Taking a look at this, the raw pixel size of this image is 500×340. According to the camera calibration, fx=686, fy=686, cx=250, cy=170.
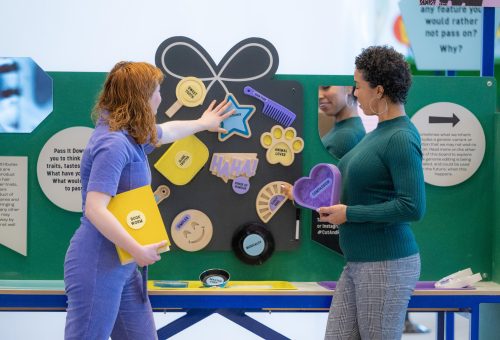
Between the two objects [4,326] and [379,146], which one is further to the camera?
[4,326]

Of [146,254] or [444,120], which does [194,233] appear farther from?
[444,120]

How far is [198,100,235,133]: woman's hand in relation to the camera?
2.80m

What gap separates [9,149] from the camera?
112 inches

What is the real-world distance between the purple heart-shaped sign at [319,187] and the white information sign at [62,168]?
35.9 inches

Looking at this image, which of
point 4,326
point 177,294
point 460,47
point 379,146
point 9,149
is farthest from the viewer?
point 4,326

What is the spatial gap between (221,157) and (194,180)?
15 cm

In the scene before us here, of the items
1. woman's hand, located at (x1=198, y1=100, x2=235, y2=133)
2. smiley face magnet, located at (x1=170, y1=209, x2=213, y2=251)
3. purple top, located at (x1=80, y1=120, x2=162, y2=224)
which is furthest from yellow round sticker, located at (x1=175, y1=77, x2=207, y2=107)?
purple top, located at (x1=80, y1=120, x2=162, y2=224)

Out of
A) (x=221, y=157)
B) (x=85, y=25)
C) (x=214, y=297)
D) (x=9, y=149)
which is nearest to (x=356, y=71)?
(x=221, y=157)

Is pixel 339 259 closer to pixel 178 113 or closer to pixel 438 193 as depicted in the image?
pixel 438 193

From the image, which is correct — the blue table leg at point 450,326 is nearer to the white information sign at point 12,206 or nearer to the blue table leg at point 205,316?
the blue table leg at point 205,316

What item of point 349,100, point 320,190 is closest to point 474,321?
point 320,190

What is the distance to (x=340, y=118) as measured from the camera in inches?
114

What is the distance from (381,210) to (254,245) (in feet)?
2.63

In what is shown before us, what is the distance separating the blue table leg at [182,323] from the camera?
264 cm
